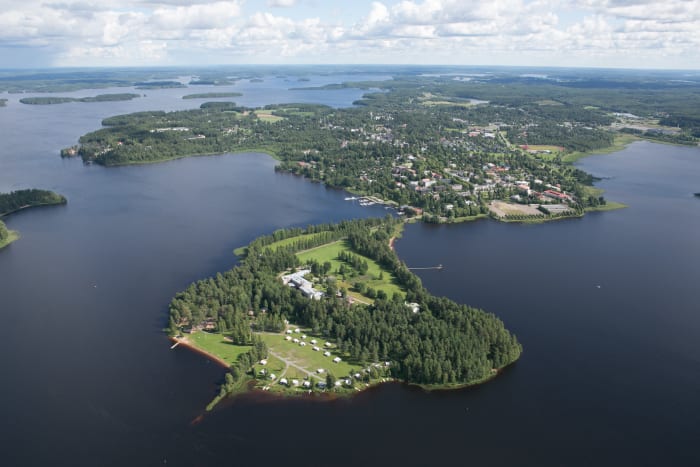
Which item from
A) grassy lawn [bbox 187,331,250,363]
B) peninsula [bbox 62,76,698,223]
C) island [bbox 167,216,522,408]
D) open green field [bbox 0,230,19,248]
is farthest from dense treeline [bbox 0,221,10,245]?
peninsula [bbox 62,76,698,223]

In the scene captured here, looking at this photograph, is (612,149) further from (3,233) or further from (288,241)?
(3,233)

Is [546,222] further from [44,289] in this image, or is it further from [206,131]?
[206,131]

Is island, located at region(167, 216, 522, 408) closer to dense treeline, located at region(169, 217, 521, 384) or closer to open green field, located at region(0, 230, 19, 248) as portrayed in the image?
dense treeline, located at region(169, 217, 521, 384)

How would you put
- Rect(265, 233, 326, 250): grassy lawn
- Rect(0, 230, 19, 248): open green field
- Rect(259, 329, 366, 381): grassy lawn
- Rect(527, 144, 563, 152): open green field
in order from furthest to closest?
Rect(527, 144, 563, 152): open green field, Rect(0, 230, 19, 248): open green field, Rect(265, 233, 326, 250): grassy lawn, Rect(259, 329, 366, 381): grassy lawn

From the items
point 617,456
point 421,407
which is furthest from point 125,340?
point 617,456

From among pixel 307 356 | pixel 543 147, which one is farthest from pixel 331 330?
pixel 543 147

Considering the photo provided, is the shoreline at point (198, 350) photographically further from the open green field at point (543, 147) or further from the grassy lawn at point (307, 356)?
the open green field at point (543, 147)

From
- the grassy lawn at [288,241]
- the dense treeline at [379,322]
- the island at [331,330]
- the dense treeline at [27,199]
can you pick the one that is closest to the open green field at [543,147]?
the grassy lawn at [288,241]
